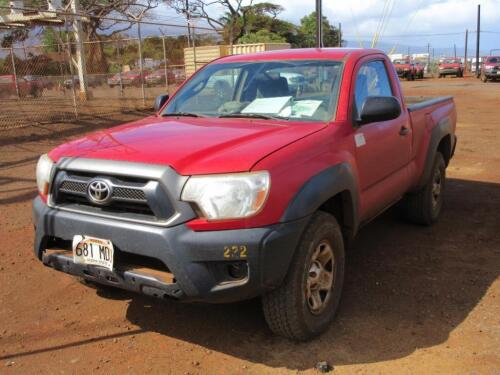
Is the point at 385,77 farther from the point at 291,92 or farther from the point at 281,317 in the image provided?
the point at 281,317

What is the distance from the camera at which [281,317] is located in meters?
3.18

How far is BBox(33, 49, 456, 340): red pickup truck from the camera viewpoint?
9.35ft

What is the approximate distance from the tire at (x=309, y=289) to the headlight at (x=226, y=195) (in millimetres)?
450

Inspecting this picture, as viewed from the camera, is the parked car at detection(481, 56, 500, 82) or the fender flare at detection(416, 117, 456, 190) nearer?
the fender flare at detection(416, 117, 456, 190)

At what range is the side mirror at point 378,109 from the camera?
12.4ft

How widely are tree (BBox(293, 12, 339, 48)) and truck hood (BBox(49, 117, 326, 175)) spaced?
139 feet

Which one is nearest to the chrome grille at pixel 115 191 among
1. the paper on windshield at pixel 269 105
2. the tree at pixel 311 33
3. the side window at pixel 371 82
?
the paper on windshield at pixel 269 105

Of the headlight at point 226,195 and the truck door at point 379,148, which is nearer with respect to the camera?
the headlight at point 226,195

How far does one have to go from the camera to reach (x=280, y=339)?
11.3 feet

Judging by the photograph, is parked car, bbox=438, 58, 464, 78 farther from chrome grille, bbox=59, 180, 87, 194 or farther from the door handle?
chrome grille, bbox=59, 180, 87, 194

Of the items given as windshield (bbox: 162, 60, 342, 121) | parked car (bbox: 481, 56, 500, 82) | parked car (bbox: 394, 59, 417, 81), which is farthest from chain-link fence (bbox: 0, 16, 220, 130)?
parked car (bbox: 394, 59, 417, 81)

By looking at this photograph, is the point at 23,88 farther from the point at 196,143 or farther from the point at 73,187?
the point at 196,143

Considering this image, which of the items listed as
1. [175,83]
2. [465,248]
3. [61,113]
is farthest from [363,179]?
[175,83]

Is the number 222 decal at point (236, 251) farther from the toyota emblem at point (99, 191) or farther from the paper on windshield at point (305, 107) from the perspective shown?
the paper on windshield at point (305, 107)
